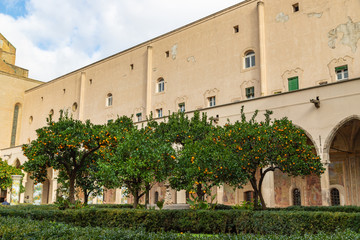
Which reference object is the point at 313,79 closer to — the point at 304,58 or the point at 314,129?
the point at 304,58

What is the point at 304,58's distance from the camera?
23.4m

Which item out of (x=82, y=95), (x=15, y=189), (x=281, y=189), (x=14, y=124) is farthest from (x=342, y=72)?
(x=14, y=124)

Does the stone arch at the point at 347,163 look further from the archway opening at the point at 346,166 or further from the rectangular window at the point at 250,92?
the rectangular window at the point at 250,92

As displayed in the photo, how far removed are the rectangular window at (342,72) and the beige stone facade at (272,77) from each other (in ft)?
0.18

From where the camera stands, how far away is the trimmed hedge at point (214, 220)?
11.4 meters

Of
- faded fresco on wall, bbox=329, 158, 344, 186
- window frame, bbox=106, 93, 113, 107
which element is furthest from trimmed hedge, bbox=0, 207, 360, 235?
window frame, bbox=106, 93, 113, 107

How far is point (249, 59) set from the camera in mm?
26203

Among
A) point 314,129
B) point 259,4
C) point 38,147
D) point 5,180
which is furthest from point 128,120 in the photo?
point 5,180

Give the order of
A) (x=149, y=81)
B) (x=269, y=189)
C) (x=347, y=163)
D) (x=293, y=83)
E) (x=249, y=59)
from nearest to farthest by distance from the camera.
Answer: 1. (x=269, y=189)
2. (x=347, y=163)
3. (x=293, y=83)
4. (x=249, y=59)
5. (x=149, y=81)

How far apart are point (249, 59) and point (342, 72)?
21.2ft

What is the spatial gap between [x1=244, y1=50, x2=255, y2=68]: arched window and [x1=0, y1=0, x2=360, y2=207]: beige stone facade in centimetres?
8

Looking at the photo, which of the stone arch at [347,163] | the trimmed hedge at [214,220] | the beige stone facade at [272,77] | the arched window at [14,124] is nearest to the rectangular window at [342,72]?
the beige stone facade at [272,77]

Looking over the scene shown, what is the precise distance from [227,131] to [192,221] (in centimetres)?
437

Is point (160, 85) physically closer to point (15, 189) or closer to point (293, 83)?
point (293, 83)
